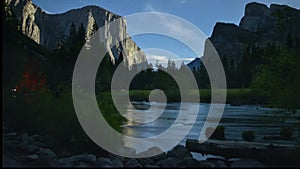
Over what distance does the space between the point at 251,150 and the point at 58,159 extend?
35.1ft

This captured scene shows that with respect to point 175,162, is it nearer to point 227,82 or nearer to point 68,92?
point 68,92

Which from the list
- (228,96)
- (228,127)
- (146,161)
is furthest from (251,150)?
(228,96)

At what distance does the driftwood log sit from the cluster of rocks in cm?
143

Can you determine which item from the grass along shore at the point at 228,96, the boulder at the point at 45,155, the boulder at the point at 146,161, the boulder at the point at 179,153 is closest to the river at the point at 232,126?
the boulder at the point at 179,153

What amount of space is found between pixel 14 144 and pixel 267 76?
14.6m

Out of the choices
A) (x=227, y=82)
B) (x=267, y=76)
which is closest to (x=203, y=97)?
(x=227, y=82)

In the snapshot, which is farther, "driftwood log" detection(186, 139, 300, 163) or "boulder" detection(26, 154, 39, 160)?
"driftwood log" detection(186, 139, 300, 163)

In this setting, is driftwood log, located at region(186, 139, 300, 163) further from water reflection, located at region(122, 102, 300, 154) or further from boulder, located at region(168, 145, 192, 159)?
water reflection, located at region(122, 102, 300, 154)

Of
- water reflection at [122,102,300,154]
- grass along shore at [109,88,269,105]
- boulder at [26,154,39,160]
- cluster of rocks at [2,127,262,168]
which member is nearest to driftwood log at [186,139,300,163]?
cluster of rocks at [2,127,262,168]

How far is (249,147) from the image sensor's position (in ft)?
60.6

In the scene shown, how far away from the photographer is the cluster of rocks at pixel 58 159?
12535 millimetres

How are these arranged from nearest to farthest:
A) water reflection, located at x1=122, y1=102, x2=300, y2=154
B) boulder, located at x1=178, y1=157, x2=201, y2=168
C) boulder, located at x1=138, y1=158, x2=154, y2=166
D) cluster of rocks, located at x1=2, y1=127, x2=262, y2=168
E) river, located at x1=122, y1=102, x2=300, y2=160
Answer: cluster of rocks, located at x1=2, y1=127, x2=262, y2=168 < boulder, located at x1=178, y1=157, x2=201, y2=168 < boulder, located at x1=138, y1=158, x2=154, y2=166 < river, located at x1=122, y1=102, x2=300, y2=160 < water reflection, located at x1=122, y1=102, x2=300, y2=154

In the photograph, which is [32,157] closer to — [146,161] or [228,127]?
[146,161]

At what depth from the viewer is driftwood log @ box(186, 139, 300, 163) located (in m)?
17.2
